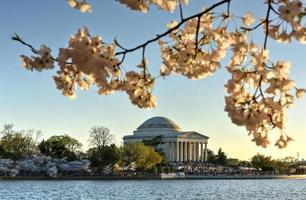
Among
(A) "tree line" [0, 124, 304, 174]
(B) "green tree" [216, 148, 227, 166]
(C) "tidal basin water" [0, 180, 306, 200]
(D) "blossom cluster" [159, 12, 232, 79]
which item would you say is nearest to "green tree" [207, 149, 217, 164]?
(B) "green tree" [216, 148, 227, 166]

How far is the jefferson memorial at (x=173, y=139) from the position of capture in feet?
474

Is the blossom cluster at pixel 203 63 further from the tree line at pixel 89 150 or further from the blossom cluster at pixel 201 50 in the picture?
the tree line at pixel 89 150

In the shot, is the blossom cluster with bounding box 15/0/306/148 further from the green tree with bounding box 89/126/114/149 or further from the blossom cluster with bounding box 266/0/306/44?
the green tree with bounding box 89/126/114/149

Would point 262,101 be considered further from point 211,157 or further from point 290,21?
point 211,157

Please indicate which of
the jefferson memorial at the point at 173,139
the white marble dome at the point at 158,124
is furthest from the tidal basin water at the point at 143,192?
the white marble dome at the point at 158,124

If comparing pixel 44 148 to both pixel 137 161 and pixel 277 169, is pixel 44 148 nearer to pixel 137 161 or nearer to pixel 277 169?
pixel 137 161

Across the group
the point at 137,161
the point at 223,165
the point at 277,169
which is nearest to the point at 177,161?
the point at 223,165

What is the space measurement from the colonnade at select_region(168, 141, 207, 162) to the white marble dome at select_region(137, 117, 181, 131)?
194 inches

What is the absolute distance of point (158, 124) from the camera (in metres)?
150

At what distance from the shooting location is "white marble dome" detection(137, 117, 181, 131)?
148625 mm

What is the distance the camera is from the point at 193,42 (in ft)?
17.1

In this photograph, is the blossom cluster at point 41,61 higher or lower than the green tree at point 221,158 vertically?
lower

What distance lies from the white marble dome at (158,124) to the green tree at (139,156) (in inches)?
1577

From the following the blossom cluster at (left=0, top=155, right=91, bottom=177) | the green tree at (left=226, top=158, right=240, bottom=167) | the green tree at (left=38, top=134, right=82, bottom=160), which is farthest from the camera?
the green tree at (left=226, top=158, right=240, bottom=167)
